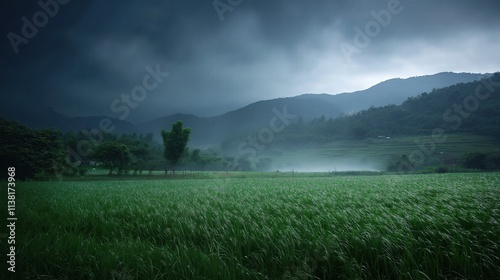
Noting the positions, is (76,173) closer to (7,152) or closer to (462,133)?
(7,152)

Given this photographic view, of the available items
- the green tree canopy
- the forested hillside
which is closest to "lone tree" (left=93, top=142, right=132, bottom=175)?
the green tree canopy

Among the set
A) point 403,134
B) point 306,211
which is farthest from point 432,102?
point 306,211

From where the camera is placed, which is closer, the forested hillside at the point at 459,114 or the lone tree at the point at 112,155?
the lone tree at the point at 112,155

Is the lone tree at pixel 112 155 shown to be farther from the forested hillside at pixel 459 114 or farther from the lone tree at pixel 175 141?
the forested hillside at pixel 459 114

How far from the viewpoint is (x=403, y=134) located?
599 ft

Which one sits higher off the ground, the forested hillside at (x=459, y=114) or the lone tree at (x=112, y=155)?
the forested hillside at (x=459, y=114)

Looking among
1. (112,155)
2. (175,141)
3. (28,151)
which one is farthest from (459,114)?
(28,151)

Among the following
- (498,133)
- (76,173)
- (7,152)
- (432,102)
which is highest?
(432,102)

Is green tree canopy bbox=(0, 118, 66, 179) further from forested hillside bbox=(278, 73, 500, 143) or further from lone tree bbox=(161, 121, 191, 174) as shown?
forested hillside bbox=(278, 73, 500, 143)

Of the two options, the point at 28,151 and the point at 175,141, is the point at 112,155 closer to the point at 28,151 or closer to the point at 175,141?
the point at 175,141

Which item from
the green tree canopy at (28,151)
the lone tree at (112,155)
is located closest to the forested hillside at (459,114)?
the lone tree at (112,155)

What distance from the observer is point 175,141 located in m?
62.8

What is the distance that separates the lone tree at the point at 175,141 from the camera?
62.6 m

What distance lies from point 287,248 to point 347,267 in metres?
1.32
